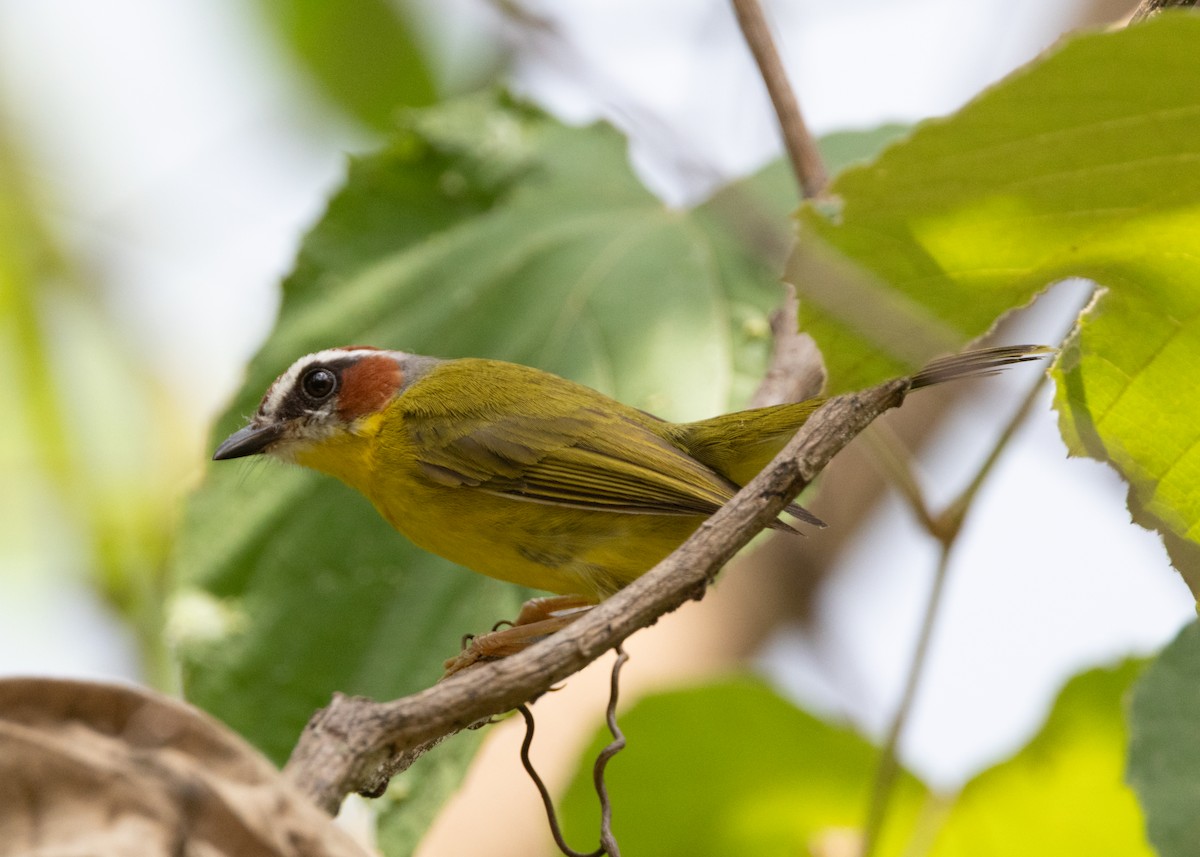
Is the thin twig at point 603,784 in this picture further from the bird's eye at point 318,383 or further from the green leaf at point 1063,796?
the bird's eye at point 318,383

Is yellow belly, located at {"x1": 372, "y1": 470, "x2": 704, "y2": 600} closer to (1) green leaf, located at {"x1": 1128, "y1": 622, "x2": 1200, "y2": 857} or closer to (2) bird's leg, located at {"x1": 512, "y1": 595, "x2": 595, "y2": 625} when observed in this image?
(2) bird's leg, located at {"x1": 512, "y1": 595, "x2": 595, "y2": 625}

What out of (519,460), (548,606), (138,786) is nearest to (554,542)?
(548,606)

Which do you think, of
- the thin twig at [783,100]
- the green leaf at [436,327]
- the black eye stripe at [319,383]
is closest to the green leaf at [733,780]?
the green leaf at [436,327]

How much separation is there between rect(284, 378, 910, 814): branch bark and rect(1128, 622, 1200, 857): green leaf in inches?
48.8

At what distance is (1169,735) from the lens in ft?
8.84

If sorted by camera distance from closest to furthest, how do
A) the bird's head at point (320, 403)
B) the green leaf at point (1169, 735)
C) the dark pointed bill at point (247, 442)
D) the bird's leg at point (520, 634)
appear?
the green leaf at point (1169, 735), the bird's leg at point (520, 634), the dark pointed bill at point (247, 442), the bird's head at point (320, 403)

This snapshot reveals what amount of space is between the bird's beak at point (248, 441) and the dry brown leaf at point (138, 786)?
7.30 ft

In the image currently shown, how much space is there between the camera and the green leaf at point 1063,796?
3430mm

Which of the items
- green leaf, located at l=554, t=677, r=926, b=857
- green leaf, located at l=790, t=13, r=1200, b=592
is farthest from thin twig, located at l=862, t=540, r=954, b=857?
green leaf, located at l=554, t=677, r=926, b=857

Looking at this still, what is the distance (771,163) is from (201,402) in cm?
306

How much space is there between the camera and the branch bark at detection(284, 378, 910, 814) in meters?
1.40

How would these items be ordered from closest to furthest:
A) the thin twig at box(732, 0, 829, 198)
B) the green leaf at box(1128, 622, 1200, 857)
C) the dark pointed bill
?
the green leaf at box(1128, 622, 1200, 857)
the thin twig at box(732, 0, 829, 198)
the dark pointed bill

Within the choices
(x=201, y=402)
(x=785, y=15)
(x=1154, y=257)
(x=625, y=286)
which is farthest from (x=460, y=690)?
(x=201, y=402)

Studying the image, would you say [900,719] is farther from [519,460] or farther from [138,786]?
[138,786]
